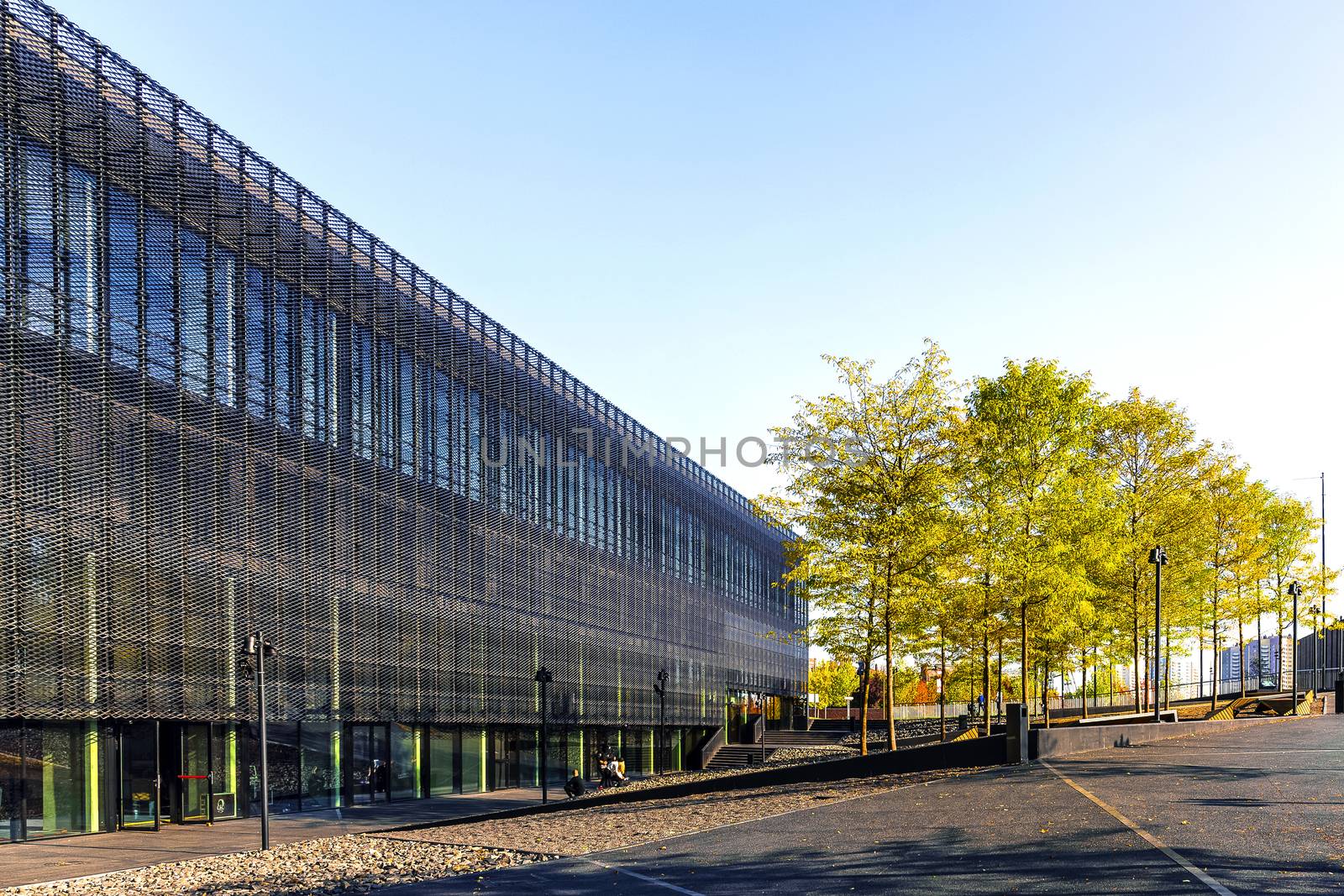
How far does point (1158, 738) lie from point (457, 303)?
2626 cm

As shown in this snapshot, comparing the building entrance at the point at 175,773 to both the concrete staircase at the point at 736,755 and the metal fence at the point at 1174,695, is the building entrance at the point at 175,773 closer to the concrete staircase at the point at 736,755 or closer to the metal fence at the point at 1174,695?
the concrete staircase at the point at 736,755

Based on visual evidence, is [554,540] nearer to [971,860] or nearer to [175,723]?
[175,723]

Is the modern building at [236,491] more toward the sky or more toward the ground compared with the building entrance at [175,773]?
more toward the sky

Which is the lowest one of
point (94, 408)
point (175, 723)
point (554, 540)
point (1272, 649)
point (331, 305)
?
point (1272, 649)

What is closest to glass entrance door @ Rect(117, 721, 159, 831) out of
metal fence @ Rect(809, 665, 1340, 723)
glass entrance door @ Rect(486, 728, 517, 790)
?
glass entrance door @ Rect(486, 728, 517, 790)

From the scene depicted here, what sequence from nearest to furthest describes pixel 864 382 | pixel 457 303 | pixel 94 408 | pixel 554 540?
pixel 94 408
pixel 864 382
pixel 457 303
pixel 554 540

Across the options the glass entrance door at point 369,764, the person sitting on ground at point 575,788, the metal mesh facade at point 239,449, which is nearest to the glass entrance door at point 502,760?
the metal mesh facade at point 239,449

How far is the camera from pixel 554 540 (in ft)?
158

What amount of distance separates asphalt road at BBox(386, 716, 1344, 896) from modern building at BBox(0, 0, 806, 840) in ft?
39.9

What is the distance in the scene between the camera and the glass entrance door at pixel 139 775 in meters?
28.8

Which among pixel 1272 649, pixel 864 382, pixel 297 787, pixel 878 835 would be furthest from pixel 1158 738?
pixel 1272 649

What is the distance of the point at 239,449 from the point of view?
98.3 ft

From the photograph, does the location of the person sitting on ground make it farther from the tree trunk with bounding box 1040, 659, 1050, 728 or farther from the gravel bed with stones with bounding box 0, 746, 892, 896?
the tree trunk with bounding box 1040, 659, 1050, 728

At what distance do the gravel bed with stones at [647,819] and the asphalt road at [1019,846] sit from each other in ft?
2.87
